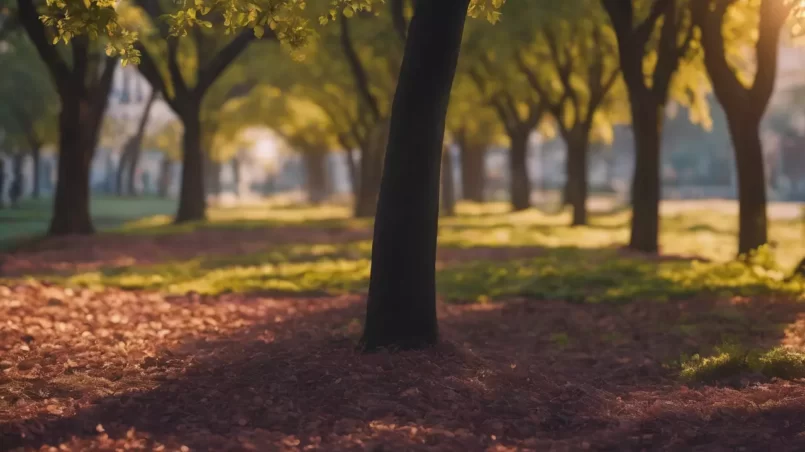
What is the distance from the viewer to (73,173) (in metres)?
24.5

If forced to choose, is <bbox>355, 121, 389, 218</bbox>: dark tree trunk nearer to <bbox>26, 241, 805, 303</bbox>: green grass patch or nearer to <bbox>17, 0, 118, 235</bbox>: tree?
<bbox>17, 0, 118, 235</bbox>: tree

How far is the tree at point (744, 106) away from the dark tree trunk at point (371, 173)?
16209 mm

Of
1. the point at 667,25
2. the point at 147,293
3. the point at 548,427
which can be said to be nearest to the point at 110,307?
the point at 147,293

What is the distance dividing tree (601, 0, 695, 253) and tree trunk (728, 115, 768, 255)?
2765mm

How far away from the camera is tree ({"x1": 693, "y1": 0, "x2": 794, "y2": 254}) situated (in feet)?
53.8

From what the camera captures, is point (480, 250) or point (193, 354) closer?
point (193, 354)

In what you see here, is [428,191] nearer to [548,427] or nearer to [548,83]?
[548,427]

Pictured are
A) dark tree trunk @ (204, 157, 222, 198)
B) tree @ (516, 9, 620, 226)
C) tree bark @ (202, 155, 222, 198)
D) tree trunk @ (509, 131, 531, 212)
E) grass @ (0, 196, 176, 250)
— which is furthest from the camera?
dark tree trunk @ (204, 157, 222, 198)

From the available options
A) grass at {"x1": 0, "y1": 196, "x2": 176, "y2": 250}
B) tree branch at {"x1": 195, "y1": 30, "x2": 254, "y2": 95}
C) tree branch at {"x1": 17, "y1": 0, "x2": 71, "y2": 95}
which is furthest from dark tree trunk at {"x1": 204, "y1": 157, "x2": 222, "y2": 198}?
tree branch at {"x1": 17, "y1": 0, "x2": 71, "y2": 95}

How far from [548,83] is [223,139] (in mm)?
29546

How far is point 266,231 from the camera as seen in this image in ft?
95.9

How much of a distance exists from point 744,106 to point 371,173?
65.4ft

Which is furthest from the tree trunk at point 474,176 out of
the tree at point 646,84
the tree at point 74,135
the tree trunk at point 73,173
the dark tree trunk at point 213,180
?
the tree at point 646,84

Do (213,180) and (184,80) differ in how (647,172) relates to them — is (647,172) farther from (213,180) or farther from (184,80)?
(213,180)
